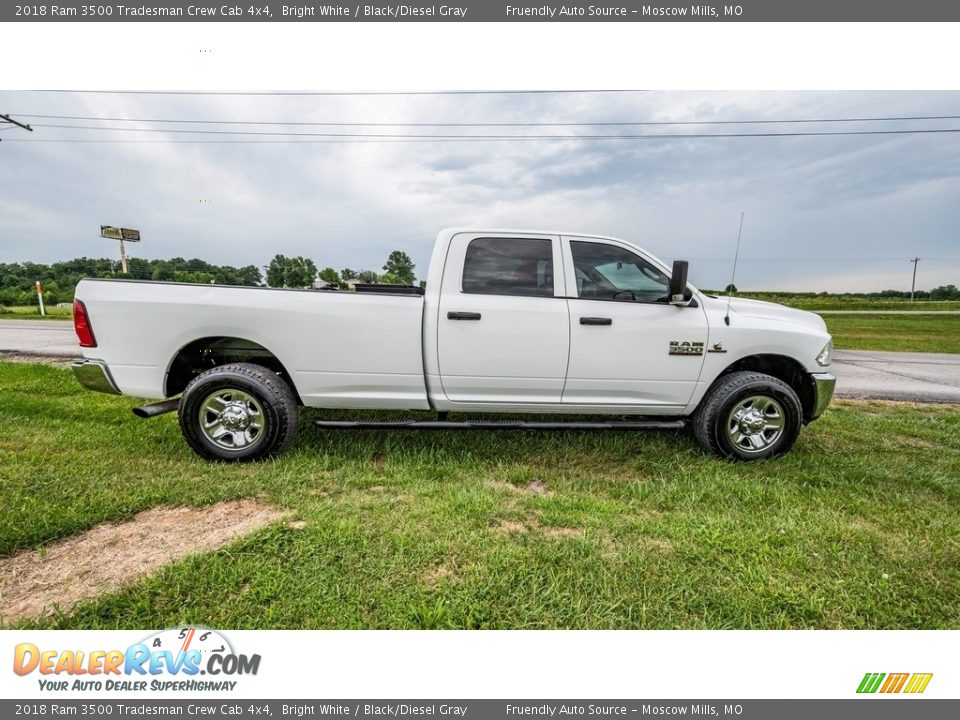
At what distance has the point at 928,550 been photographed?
2199 mm

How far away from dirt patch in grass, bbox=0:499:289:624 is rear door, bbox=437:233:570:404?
156cm

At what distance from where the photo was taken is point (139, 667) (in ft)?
5.26

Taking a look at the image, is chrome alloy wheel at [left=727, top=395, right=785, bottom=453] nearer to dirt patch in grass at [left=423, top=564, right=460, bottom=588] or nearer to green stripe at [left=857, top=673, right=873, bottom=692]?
green stripe at [left=857, top=673, right=873, bottom=692]

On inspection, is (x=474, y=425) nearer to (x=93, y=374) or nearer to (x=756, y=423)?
(x=756, y=423)

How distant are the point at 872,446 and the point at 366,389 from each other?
4.43m

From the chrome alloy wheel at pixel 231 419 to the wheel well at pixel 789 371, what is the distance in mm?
3713

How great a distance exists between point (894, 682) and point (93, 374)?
4.79 meters

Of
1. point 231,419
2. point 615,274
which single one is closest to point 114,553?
point 231,419

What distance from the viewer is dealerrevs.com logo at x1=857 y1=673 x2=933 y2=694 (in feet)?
5.34

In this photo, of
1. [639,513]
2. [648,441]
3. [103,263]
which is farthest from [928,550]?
[103,263]

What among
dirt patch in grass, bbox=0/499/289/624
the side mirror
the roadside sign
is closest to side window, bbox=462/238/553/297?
the side mirror

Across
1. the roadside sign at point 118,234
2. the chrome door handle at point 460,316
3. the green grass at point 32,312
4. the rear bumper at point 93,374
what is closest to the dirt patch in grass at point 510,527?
the chrome door handle at point 460,316

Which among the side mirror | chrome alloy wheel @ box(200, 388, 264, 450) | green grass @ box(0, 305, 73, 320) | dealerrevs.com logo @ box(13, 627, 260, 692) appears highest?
the side mirror

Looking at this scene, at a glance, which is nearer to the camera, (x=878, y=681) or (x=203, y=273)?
(x=878, y=681)
